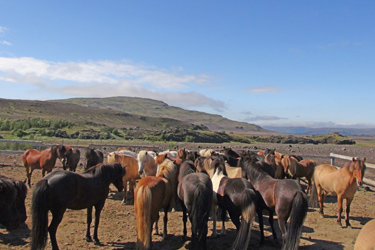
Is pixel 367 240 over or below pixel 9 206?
over

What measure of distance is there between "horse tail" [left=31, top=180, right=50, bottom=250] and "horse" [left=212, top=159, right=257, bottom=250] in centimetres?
339

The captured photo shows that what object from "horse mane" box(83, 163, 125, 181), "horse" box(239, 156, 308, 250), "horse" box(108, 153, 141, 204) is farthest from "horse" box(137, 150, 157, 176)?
"horse" box(239, 156, 308, 250)

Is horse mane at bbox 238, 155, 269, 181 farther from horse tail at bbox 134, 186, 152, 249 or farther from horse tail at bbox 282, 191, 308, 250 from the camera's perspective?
horse tail at bbox 134, 186, 152, 249

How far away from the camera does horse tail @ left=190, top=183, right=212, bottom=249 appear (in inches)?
209

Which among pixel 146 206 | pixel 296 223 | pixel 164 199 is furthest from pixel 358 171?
pixel 146 206

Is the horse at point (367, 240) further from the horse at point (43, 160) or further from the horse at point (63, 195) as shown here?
the horse at point (43, 160)

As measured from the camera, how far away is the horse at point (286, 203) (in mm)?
5125

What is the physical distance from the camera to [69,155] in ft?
38.9

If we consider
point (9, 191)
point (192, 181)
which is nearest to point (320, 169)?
point (192, 181)

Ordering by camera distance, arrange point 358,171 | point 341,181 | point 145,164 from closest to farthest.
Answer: point 358,171 < point 341,181 < point 145,164

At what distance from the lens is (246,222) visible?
17.3 feet

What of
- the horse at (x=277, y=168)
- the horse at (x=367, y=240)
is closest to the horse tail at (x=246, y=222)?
the horse at (x=367, y=240)

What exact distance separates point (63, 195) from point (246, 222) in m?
3.38

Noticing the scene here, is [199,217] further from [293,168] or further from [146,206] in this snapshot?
[293,168]
